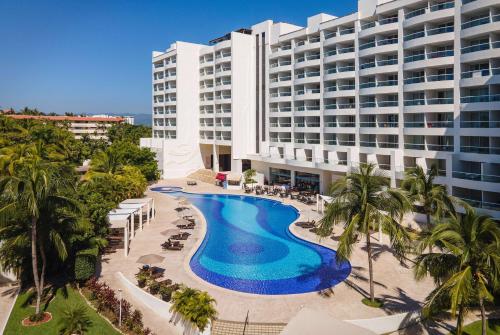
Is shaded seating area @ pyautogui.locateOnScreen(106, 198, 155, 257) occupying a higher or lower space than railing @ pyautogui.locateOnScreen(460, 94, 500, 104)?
lower

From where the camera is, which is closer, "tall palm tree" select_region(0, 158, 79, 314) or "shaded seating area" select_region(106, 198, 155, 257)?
"tall palm tree" select_region(0, 158, 79, 314)

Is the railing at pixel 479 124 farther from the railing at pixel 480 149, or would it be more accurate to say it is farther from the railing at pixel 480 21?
the railing at pixel 480 21

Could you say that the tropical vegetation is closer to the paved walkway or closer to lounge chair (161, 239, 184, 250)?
the paved walkway

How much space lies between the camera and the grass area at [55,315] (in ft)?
59.2

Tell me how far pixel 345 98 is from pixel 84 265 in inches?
1366

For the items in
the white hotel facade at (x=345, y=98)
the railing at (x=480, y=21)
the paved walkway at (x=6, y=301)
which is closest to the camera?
the paved walkway at (x=6, y=301)

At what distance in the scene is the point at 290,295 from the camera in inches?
850

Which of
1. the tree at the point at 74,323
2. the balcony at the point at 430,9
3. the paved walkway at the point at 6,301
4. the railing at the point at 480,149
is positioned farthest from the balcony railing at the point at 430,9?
the paved walkway at the point at 6,301

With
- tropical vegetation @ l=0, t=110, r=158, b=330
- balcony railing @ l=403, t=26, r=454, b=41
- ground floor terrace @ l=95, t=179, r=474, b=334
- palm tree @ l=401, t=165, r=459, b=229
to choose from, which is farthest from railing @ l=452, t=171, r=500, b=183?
tropical vegetation @ l=0, t=110, r=158, b=330

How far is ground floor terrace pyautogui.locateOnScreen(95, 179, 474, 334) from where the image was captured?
766 inches

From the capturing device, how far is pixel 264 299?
830 inches

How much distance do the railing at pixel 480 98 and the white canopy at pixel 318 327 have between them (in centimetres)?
2587

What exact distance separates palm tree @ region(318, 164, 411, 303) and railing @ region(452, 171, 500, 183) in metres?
16.9

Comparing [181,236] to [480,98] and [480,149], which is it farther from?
[480,98]
